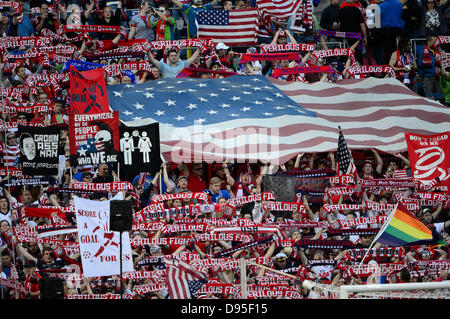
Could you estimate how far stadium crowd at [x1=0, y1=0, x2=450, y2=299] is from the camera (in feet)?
52.3

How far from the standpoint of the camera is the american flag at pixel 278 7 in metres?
24.2

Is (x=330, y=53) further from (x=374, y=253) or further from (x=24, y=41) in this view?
(x=374, y=253)

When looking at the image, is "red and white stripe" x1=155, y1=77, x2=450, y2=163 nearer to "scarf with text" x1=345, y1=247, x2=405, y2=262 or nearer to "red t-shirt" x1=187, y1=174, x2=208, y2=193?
"red t-shirt" x1=187, y1=174, x2=208, y2=193

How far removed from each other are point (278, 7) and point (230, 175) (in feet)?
18.3

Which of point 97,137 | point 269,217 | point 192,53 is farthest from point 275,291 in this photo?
point 192,53

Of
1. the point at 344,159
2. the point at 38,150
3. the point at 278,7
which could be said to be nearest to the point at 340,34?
the point at 278,7

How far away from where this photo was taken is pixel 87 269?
14773 mm

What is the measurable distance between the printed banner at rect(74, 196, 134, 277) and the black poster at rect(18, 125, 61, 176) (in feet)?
13.0

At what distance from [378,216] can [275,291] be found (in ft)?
9.68

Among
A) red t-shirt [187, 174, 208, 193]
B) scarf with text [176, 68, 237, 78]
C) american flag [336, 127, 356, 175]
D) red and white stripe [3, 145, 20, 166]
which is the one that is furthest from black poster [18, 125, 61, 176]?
american flag [336, 127, 356, 175]

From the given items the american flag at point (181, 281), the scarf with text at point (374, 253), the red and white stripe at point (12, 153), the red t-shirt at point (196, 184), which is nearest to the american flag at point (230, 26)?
the red t-shirt at point (196, 184)

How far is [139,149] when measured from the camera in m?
18.8

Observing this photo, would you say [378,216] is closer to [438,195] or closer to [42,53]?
[438,195]

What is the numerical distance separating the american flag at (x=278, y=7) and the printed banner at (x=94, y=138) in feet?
22.7
